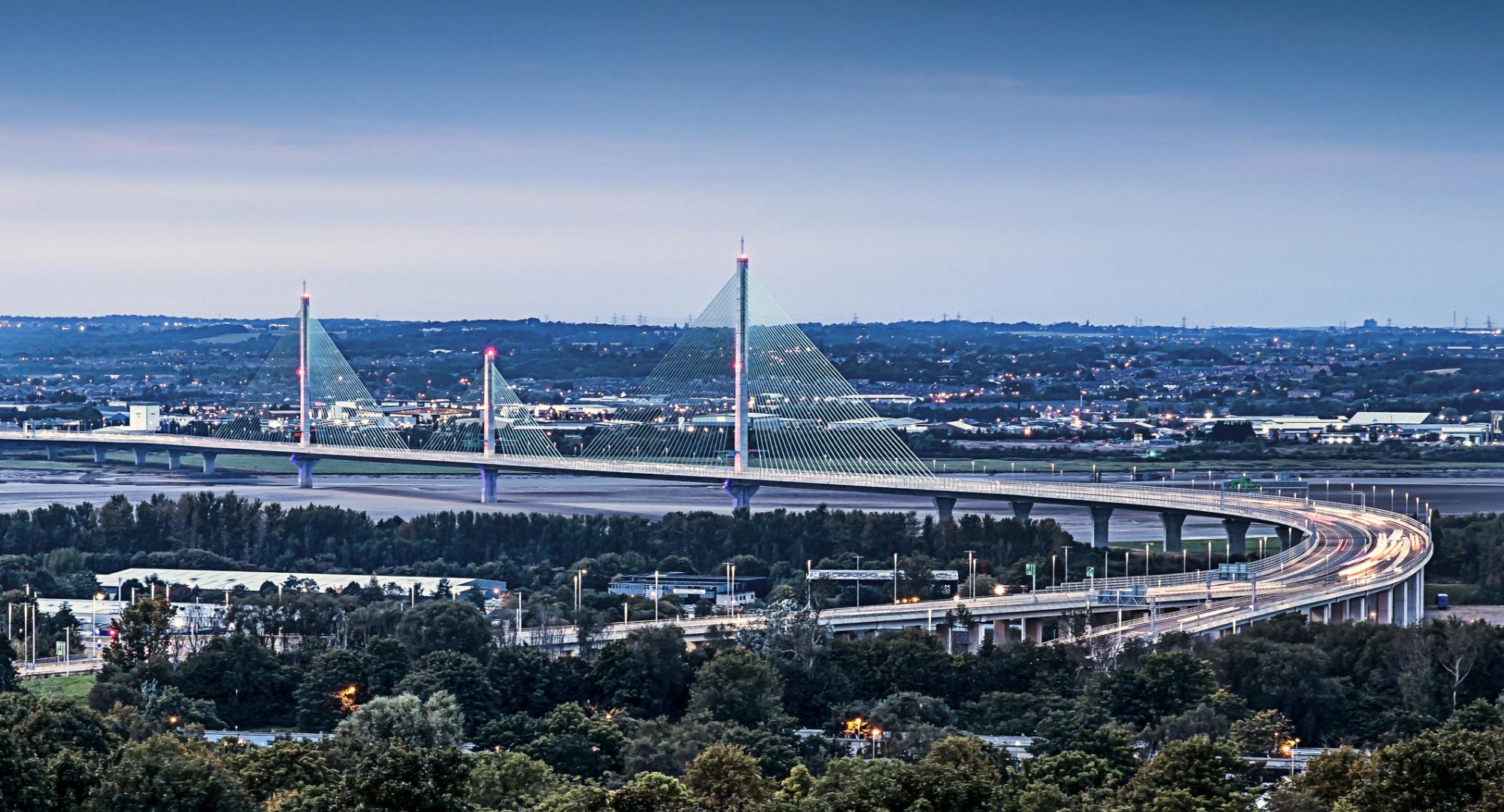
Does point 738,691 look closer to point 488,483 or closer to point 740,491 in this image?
point 740,491

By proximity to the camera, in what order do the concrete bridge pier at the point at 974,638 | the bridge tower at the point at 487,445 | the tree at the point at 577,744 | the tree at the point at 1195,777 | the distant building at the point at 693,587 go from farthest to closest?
the bridge tower at the point at 487,445 → the distant building at the point at 693,587 → the concrete bridge pier at the point at 974,638 → the tree at the point at 577,744 → the tree at the point at 1195,777

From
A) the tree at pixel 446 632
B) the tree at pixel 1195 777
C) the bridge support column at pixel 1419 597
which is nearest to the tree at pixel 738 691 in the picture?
the tree at pixel 446 632

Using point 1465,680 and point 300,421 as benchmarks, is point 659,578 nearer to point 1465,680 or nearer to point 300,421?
point 1465,680

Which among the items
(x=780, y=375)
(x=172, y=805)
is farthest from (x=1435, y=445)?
(x=172, y=805)

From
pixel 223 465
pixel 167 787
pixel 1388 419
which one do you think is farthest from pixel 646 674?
pixel 1388 419

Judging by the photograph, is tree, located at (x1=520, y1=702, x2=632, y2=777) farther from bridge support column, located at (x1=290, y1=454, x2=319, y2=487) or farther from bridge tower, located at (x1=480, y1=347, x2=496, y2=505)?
bridge support column, located at (x1=290, y1=454, x2=319, y2=487)

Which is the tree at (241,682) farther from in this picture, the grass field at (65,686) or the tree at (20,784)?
the tree at (20,784)

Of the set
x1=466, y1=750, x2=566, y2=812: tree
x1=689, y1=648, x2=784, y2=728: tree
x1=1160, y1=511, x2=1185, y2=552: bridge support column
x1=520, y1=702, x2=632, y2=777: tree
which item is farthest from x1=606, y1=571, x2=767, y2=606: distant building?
x1=466, y1=750, x2=566, y2=812: tree
